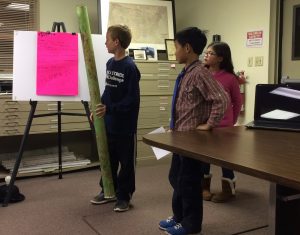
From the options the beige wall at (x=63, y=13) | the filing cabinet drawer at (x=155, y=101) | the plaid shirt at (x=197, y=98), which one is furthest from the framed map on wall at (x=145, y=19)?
the plaid shirt at (x=197, y=98)

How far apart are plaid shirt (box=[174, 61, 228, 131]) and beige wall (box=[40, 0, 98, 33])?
2534mm

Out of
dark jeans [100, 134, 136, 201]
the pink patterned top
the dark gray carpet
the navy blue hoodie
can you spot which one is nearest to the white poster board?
the navy blue hoodie

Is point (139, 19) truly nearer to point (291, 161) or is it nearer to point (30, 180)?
point (30, 180)

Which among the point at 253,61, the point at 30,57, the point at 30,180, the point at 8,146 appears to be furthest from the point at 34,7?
the point at 253,61

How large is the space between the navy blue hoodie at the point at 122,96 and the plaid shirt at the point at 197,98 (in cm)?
50

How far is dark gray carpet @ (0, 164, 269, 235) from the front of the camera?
2.27m

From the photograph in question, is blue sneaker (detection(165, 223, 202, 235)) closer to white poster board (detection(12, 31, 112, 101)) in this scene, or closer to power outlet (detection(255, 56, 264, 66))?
white poster board (detection(12, 31, 112, 101))

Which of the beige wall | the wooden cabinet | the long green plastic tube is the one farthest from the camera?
the beige wall

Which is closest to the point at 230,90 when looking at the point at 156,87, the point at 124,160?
the point at 124,160

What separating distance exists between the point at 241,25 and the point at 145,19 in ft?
3.64

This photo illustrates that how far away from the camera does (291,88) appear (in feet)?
5.81

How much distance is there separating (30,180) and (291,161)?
114 inches

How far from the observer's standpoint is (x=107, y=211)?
256 centimetres

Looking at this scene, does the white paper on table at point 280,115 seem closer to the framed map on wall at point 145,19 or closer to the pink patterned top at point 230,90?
the pink patterned top at point 230,90
